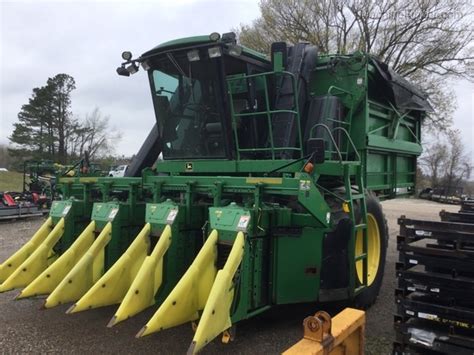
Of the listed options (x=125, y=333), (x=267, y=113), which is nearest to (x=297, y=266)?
(x=267, y=113)

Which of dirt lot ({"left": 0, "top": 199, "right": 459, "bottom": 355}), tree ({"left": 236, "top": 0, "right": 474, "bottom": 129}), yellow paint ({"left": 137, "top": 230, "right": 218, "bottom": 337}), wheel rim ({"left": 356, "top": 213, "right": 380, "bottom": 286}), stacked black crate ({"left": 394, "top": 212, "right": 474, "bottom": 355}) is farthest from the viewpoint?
tree ({"left": 236, "top": 0, "right": 474, "bottom": 129})

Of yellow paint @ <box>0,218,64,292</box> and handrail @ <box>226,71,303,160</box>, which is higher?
handrail @ <box>226,71,303,160</box>

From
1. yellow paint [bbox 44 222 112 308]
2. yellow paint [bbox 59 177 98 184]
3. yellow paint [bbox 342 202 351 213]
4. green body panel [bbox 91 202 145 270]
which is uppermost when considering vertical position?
yellow paint [bbox 59 177 98 184]

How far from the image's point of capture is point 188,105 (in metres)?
5.14

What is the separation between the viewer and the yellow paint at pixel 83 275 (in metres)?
3.92

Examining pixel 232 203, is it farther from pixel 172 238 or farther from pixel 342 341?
pixel 342 341

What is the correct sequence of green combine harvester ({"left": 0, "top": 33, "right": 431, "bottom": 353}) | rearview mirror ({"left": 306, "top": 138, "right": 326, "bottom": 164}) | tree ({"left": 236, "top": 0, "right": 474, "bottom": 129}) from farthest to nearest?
1. tree ({"left": 236, "top": 0, "right": 474, "bottom": 129})
2. rearview mirror ({"left": 306, "top": 138, "right": 326, "bottom": 164})
3. green combine harvester ({"left": 0, "top": 33, "right": 431, "bottom": 353})

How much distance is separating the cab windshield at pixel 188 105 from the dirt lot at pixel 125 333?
1.90 m

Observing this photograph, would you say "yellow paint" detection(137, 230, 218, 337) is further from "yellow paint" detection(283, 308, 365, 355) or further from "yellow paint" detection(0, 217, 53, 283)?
"yellow paint" detection(0, 217, 53, 283)

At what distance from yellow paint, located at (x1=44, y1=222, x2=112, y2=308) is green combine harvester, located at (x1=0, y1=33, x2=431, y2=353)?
0.04ft

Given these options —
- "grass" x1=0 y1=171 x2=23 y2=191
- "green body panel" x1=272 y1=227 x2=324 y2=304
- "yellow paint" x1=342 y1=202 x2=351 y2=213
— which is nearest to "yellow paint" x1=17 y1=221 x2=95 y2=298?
"green body panel" x1=272 y1=227 x2=324 y2=304

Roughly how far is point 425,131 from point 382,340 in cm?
1887

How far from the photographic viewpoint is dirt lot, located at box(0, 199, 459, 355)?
390 centimetres

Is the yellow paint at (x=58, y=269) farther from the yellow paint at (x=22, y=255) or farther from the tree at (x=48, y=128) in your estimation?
the tree at (x=48, y=128)
